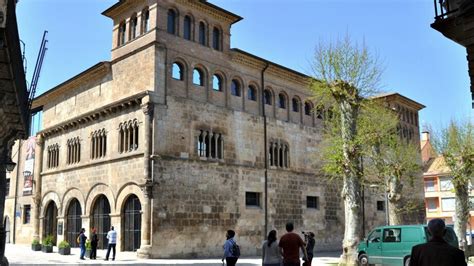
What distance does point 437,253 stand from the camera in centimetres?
480

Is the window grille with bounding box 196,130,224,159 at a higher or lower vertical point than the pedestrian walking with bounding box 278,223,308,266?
higher

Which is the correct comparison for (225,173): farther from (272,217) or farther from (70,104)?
(70,104)

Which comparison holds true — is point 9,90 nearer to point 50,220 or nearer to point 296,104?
point 50,220

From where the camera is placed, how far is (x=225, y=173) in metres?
26.4

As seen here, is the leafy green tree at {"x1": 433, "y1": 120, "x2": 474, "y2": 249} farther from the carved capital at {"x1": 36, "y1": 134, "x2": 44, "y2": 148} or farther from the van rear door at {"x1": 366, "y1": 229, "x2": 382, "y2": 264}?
the carved capital at {"x1": 36, "y1": 134, "x2": 44, "y2": 148}

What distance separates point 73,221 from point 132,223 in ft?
21.6

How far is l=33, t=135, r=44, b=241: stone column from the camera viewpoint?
3183 cm

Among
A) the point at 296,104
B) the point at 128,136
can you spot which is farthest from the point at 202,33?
the point at 296,104

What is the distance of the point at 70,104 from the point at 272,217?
14610mm

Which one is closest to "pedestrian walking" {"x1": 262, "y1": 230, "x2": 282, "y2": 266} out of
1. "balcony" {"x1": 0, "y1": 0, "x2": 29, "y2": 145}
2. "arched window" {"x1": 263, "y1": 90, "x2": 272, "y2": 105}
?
"balcony" {"x1": 0, "y1": 0, "x2": 29, "y2": 145}

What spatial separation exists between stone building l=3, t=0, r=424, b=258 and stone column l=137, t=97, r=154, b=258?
0.16ft

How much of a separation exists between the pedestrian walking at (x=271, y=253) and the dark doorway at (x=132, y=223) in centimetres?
1511

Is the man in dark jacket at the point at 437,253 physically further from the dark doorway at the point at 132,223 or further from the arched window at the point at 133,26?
the arched window at the point at 133,26

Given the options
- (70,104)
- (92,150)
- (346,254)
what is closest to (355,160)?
(346,254)
